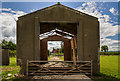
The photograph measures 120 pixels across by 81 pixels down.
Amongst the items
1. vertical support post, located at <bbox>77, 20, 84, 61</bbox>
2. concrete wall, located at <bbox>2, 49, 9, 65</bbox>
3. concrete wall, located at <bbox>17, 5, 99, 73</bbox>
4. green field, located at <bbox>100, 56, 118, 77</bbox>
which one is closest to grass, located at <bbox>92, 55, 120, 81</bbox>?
green field, located at <bbox>100, 56, 118, 77</bbox>

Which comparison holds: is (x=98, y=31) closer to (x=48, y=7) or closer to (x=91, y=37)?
(x=91, y=37)

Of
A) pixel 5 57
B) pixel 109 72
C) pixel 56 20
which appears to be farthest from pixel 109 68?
pixel 5 57

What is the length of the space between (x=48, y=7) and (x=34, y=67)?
493 cm

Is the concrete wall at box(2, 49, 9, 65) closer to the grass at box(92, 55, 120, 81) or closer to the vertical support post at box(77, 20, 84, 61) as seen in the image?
the vertical support post at box(77, 20, 84, 61)

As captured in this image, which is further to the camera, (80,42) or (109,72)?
(109,72)

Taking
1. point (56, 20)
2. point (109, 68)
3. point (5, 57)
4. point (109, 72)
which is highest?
point (56, 20)

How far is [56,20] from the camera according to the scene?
8023 millimetres

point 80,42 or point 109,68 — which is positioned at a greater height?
point 80,42

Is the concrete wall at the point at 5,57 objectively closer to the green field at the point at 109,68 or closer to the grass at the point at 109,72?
the grass at the point at 109,72

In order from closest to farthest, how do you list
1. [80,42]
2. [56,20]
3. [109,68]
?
[80,42], [56,20], [109,68]

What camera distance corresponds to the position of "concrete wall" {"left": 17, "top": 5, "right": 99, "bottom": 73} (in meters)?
7.78

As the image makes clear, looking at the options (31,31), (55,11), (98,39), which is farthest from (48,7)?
(98,39)

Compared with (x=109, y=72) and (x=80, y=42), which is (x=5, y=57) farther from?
(x=109, y=72)

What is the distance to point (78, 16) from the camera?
8.12m
